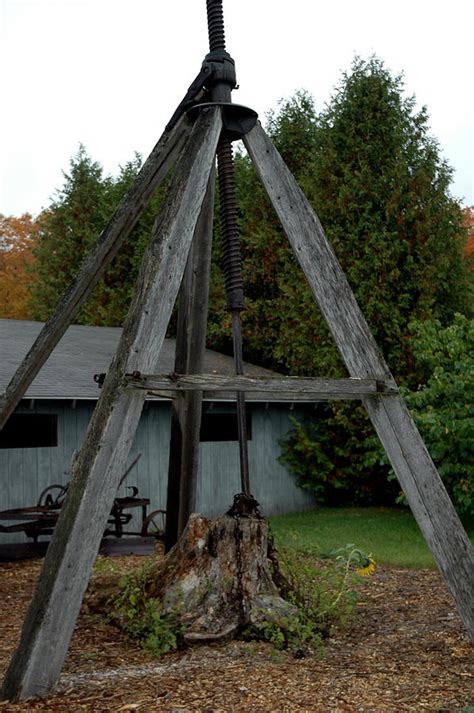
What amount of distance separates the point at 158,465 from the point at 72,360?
2.18 meters

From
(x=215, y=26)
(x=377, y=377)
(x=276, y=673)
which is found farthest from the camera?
(x=215, y=26)

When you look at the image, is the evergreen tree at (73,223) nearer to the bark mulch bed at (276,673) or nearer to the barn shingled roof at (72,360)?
the barn shingled roof at (72,360)

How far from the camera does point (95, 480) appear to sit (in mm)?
4230

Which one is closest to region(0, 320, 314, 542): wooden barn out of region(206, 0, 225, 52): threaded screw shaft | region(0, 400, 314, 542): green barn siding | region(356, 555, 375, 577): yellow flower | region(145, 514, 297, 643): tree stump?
region(0, 400, 314, 542): green barn siding

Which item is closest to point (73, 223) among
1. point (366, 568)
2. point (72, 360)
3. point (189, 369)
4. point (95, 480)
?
point (72, 360)

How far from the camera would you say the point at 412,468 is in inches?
190

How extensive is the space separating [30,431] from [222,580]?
6233 millimetres

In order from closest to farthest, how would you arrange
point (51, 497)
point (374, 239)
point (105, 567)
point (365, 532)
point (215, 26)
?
point (215, 26), point (105, 567), point (51, 497), point (365, 532), point (374, 239)

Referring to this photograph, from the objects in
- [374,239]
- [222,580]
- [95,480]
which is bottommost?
[222,580]

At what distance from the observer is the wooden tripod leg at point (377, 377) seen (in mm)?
4754

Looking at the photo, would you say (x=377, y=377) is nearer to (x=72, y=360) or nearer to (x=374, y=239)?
(x=72, y=360)

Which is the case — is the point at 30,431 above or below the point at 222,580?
above

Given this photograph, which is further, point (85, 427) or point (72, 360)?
point (72, 360)

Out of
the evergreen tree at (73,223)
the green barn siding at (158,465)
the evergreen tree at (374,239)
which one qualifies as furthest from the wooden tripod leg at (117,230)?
the evergreen tree at (73,223)
